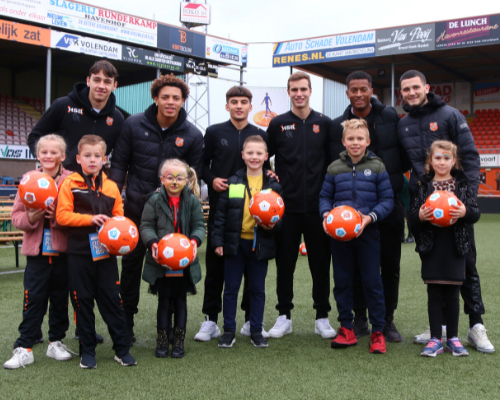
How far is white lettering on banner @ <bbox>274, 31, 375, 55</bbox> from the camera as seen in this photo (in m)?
19.9

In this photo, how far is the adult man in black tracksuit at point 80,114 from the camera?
3.65 metres

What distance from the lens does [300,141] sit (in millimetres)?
4086

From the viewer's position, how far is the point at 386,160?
3.91 meters

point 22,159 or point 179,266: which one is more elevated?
point 22,159

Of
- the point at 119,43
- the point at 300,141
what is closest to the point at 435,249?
the point at 300,141

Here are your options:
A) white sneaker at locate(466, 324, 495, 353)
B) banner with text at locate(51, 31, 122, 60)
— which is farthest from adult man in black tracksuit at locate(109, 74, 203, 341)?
banner with text at locate(51, 31, 122, 60)

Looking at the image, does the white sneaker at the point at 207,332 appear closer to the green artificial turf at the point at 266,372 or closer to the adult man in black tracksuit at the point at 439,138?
the green artificial turf at the point at 266,372

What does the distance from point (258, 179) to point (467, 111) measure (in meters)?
26.8

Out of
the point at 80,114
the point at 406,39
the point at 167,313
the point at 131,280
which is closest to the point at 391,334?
the point at 167,313

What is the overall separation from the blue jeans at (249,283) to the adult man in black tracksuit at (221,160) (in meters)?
0.25

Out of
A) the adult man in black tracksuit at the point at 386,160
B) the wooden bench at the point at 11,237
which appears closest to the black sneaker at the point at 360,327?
the adult man in black tracksuit at the point at 386,160

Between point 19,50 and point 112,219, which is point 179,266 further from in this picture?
point 19,50

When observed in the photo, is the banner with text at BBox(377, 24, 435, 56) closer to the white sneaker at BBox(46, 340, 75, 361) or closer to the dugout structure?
the dugout structure

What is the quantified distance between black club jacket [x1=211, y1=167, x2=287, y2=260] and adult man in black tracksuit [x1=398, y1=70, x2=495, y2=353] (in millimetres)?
1160
